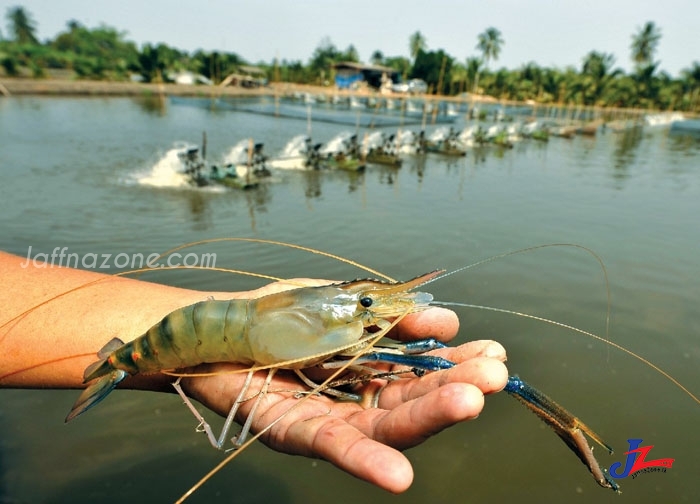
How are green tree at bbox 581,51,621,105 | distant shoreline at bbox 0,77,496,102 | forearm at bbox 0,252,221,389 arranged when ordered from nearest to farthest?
forearm at bbox 0,252,221,389 → distant shoreline at bbox 0,77,496,102 → green tree at bbox 581,51,621,105

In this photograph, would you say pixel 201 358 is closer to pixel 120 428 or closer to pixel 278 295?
pixel 278 295

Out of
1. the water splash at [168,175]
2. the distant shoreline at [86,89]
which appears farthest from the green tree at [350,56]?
the water splash at [168,175]

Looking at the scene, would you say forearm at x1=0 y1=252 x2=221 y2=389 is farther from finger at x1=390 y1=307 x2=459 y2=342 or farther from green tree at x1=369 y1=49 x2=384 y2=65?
green tree at x1=369 y1=49 x2=384 y2=65

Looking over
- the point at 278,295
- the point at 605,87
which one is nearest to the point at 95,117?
the point at 278,295

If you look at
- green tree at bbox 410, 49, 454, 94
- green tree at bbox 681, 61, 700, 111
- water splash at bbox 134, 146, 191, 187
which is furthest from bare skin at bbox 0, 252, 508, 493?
green tree at bbox 681, 61, 700, 111

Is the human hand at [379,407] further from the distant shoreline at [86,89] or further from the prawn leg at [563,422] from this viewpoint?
the distant shoreline at [86,89]

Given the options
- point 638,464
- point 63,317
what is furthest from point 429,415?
point 638,464

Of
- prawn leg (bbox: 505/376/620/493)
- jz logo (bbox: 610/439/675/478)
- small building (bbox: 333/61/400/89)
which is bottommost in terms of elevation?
jz logo (bbox: 610/439/675/478)

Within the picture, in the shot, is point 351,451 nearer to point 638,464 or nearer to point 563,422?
point 563,422
